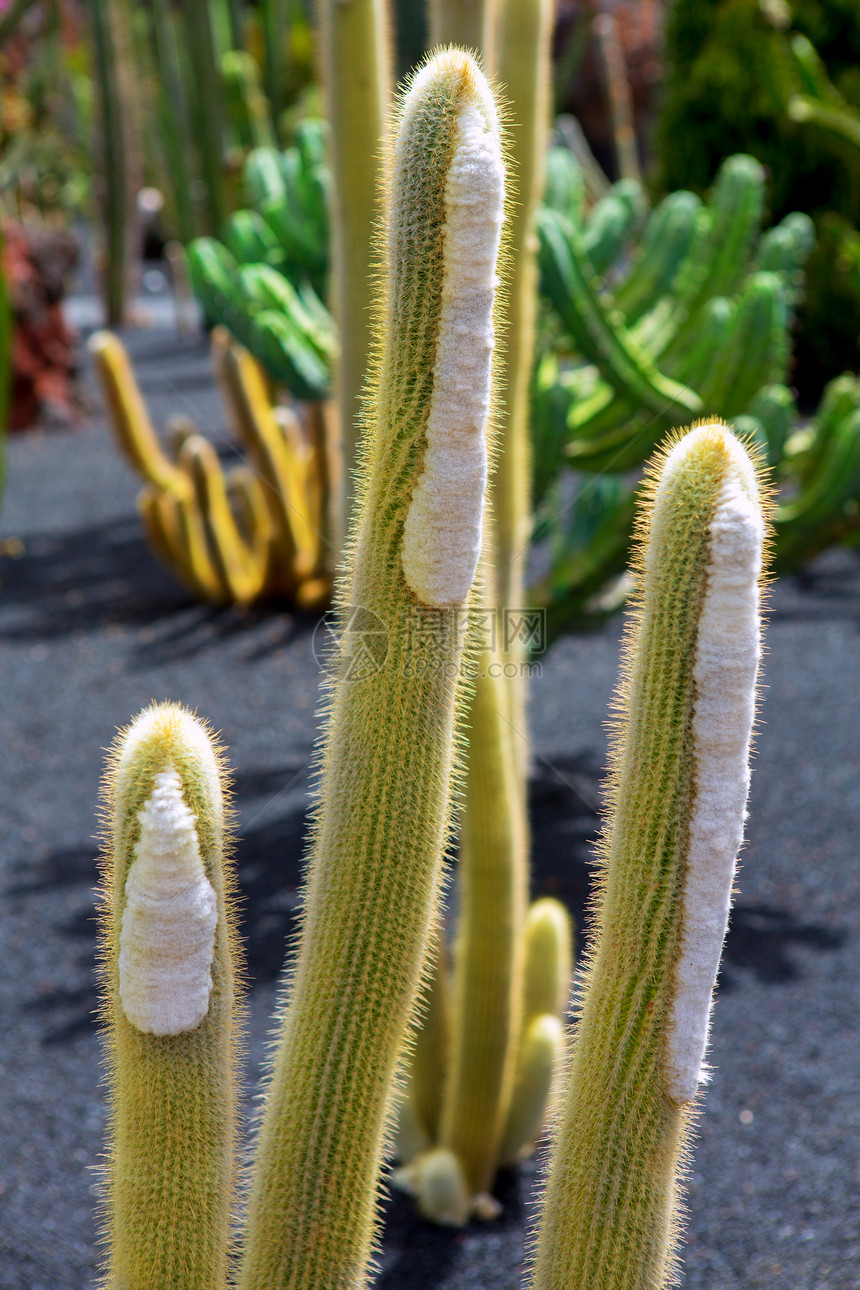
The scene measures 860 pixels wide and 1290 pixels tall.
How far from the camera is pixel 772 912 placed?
293cm

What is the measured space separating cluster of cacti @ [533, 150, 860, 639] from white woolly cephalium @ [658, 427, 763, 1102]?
1638mm

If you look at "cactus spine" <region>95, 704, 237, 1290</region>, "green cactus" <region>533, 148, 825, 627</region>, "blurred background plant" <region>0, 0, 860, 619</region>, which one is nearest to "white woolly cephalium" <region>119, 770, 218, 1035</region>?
"cactus spine" <region>95, 704, 237, 1290</region>

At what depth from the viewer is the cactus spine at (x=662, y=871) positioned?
98 centimetres

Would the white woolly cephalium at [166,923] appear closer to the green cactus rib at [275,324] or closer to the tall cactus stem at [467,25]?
the tall cactus stem at [467,25]

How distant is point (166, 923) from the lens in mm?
1021

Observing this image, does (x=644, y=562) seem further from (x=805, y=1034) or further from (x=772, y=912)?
(x=772, y=912)

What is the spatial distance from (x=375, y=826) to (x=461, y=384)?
0.43 meters

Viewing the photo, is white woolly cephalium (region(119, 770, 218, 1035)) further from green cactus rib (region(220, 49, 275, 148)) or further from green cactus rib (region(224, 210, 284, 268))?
green cactus rib (region(220, 49, 275, 148))

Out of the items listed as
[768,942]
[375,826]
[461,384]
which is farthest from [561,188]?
[375,826]

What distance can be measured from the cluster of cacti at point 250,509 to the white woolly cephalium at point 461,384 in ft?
11.4

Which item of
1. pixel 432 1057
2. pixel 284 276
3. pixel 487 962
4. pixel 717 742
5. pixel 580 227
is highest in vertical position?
pixel 580 227

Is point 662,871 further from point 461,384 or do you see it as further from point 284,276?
point 284,276

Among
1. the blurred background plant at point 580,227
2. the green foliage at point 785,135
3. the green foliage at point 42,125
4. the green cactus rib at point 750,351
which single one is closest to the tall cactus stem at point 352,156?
the blurred background plant at point 580,227

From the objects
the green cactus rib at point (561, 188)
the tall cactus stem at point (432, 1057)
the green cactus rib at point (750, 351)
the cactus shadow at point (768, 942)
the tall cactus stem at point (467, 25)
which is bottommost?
the cactus shadow at point (768, 942)
